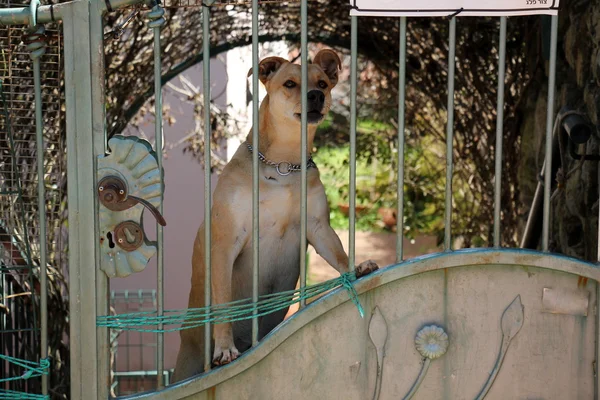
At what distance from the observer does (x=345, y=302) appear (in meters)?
2.47

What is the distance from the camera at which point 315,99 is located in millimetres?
3564

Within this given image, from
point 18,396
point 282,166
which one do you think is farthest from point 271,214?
Answer: point 18,396

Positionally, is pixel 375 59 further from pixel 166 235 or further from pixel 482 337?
pixel 482 337

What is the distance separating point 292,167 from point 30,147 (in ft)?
4.41

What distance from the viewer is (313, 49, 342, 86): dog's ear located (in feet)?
12.4

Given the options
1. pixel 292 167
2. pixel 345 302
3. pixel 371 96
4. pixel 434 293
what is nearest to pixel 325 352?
pixel 345 302

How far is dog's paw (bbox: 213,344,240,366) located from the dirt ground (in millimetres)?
5969

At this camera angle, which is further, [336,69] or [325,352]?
[336,69]

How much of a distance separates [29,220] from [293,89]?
1.39 meters

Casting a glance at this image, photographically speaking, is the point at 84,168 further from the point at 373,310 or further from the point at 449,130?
the point at 449,130

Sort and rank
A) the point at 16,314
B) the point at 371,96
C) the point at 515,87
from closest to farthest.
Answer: the point at 16,314, the point at 515,87, the point at 371,96

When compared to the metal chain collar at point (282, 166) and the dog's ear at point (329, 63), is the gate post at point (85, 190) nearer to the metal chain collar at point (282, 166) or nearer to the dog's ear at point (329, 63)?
the metal chain collar at point (282, 166)

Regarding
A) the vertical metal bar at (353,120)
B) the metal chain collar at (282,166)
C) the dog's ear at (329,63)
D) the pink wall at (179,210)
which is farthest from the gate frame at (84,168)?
the pink wall at (179,210)

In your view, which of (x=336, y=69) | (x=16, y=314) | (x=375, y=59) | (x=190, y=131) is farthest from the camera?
(x=190, y=131)
